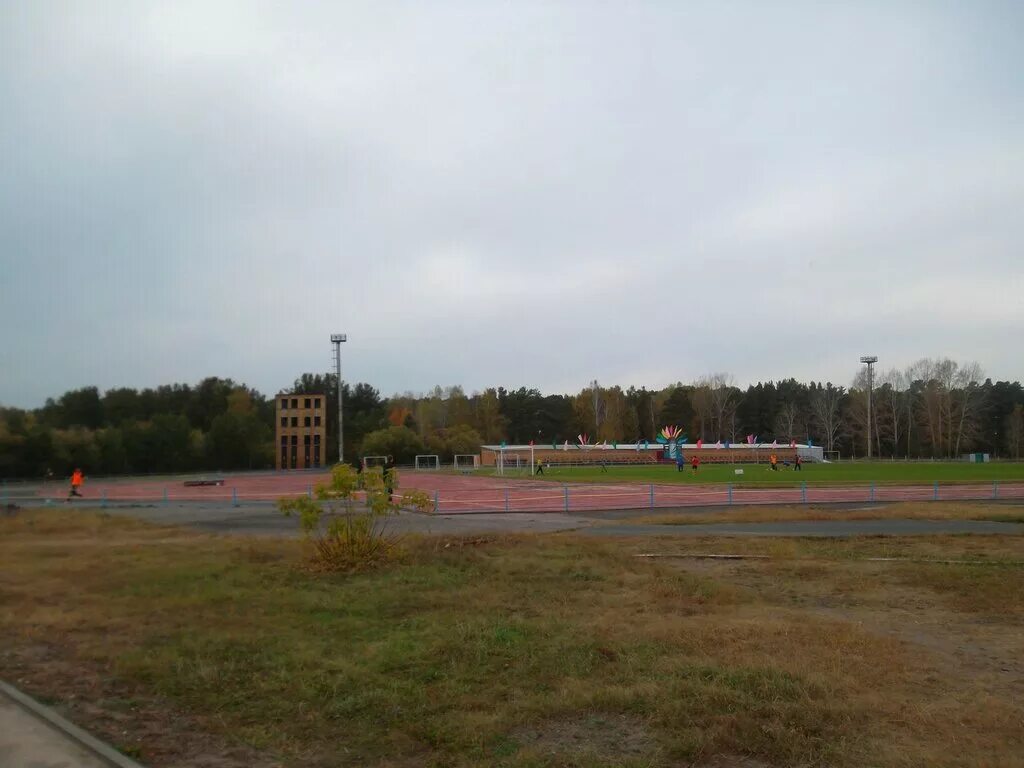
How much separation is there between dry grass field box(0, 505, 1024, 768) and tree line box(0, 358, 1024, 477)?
33630 millimetres

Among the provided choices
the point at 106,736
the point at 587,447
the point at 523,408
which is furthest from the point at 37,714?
the point at 523,408

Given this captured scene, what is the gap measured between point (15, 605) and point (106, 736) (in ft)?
22.0

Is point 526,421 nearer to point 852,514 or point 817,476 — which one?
point 817,476

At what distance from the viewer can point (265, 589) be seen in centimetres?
1198

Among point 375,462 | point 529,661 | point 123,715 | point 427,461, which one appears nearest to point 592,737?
point 529,661

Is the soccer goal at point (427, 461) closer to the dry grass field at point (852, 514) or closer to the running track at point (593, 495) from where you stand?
the running track at point (593, 495)

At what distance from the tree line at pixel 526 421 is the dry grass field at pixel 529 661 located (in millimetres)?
A: 33630

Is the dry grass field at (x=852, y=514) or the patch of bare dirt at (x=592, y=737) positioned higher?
the patch of bare dirt at (x=592, y=737)

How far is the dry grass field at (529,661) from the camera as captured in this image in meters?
5.50

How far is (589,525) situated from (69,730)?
19.3 meters

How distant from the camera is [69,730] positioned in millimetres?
5711

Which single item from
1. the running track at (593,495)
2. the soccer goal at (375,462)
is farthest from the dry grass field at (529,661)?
the running track at (593,495)

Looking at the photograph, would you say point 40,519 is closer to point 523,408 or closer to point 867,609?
point 867,609

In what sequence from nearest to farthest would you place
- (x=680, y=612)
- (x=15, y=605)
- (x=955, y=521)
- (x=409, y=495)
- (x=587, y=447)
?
(x=680, y=612)
(x=15, y=605)
(x=409, y=495)
(x=955, y=521)
(x=587, y=447)
